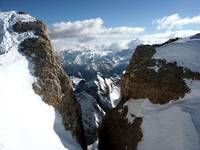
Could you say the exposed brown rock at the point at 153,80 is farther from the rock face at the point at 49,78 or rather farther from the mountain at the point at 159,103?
the rock face at the point at 49,78

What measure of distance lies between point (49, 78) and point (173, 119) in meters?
16.0

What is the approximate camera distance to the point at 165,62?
43750 mm

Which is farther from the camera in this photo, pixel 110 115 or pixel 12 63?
pixel 110 115

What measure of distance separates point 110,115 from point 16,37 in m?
16.4

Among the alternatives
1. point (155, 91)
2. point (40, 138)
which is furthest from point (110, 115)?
point (40, 138)

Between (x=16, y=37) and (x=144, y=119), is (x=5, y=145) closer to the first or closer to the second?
(x=144, y=119)

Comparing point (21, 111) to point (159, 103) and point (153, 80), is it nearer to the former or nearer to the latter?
point (159, 103)

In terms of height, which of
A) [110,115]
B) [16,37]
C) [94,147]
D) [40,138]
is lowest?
[94,147]

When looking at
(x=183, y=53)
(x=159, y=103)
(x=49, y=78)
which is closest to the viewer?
(x=159, y=103)

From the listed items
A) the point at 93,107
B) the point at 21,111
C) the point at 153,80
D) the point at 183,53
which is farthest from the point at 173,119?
the point at 93,107

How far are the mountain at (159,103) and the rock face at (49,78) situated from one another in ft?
15.9

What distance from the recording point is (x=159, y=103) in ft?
A: 130

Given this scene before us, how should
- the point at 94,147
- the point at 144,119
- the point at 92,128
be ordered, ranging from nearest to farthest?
the point at 144,119, the point at 94,147, the point at 92,128

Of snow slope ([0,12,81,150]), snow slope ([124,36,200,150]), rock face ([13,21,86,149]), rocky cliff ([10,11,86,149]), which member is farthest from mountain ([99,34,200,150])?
snow slope ([0,12,81,150])
